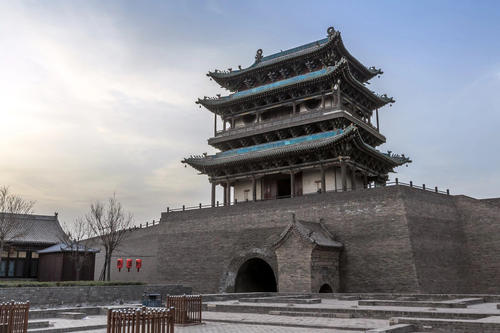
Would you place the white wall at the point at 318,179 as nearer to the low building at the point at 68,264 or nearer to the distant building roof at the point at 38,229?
the low building at the point at 68,264

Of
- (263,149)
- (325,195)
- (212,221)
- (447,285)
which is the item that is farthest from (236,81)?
(447,285)

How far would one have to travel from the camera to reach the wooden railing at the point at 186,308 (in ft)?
43.0

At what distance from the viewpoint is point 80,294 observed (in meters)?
20.7

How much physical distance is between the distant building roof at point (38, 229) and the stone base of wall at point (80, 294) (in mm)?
11035

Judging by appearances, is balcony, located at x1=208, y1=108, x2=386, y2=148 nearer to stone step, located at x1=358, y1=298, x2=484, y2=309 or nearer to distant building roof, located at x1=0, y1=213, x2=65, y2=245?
distant building roof, located at x1=0, y1=213, x2=65, y2=245

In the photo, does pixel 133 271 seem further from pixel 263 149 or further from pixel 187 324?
pixel 187 324

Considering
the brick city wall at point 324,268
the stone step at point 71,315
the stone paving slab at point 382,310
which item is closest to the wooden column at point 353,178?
the brick city wall at point 324,268

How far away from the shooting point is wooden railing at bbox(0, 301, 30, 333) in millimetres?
9953

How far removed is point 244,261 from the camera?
25.3 metres

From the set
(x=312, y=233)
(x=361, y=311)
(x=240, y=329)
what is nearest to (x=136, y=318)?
(x=240, y=329)

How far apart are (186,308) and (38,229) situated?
2399 centimetres

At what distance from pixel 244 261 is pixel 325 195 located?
5699 mm

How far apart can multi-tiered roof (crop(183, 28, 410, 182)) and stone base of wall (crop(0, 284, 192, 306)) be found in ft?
34.2

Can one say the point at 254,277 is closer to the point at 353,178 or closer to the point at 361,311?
the point at 353,178
